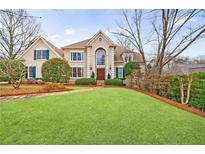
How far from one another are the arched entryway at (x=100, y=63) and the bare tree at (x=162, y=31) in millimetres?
509

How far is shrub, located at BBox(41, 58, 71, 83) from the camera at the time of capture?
4.16 meters

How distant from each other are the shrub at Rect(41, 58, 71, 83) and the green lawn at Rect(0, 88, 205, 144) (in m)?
0.42

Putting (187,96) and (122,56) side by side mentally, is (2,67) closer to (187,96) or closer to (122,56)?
(122,56)

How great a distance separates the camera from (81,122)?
Answer: 3400mm

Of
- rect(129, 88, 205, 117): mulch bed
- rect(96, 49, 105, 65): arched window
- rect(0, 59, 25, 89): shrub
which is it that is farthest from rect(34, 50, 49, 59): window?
rect(129, 88, 205, 117): mulch bed

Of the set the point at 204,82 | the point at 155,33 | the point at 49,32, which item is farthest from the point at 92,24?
the point at 204,82

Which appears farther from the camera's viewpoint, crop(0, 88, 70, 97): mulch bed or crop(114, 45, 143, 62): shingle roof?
crop(114, 45, 143, 62): shingle roof

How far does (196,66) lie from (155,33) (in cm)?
87

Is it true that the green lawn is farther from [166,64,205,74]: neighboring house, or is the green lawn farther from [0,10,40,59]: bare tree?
[0,10,40,59]: bare tree

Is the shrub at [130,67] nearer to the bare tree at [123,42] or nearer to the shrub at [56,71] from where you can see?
the bare tree at [123,42]

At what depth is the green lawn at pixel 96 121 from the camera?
3.19 meters

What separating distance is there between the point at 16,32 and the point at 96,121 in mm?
2045

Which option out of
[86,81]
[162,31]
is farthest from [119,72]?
[162,31]
